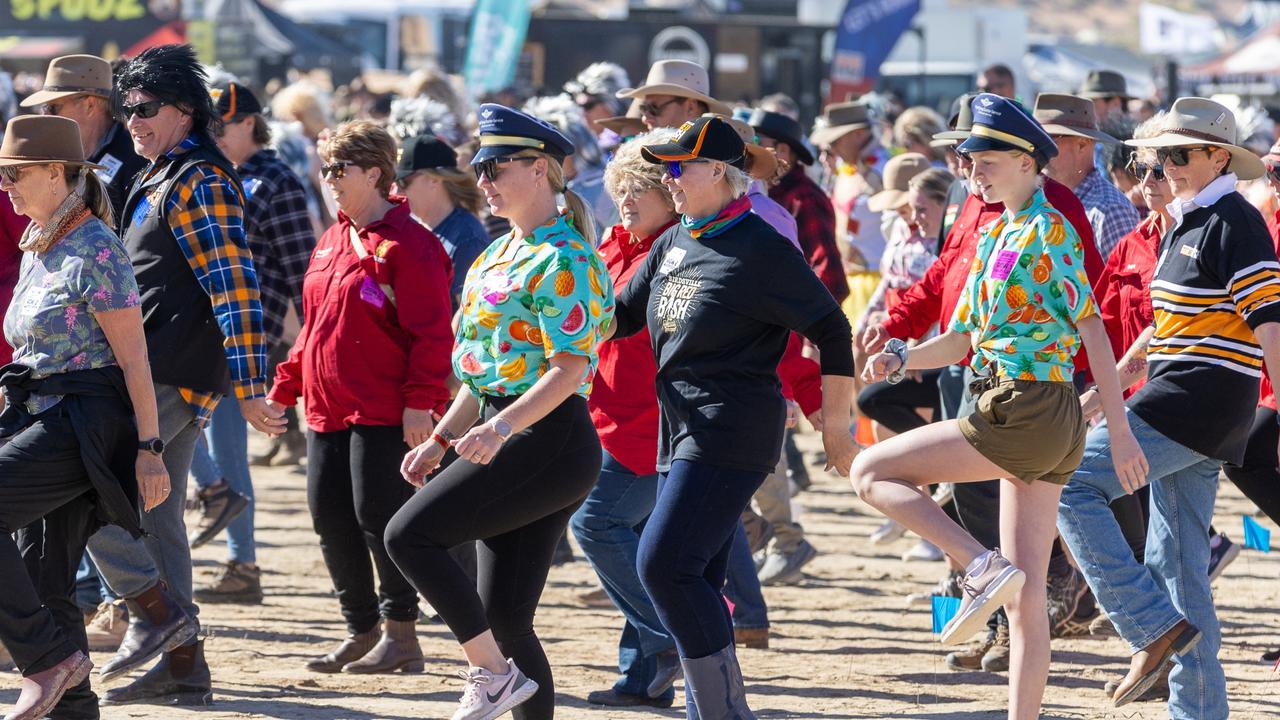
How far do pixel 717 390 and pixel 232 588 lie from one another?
3.55 m

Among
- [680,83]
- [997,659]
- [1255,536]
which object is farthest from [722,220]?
[680,83]

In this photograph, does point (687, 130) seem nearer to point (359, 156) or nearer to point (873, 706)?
point (359, 156)

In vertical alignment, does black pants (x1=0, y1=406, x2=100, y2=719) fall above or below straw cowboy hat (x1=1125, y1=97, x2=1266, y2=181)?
below

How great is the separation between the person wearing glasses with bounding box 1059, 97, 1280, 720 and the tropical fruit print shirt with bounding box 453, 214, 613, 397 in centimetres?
165

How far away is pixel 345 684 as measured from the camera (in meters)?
6.23

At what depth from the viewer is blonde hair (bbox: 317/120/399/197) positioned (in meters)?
5.99

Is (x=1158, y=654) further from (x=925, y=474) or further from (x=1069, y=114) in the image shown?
(x=1069, y=114)

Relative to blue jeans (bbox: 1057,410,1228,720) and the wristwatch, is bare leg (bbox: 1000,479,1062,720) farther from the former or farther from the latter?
the wristwatch

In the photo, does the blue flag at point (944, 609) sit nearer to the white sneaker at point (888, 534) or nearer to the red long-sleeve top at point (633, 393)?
the red long-sleeve top at point (633, 393)

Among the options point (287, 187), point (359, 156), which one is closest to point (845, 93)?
point (287, 187)

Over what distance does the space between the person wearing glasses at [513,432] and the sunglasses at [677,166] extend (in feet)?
1.04

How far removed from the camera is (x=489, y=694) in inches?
189

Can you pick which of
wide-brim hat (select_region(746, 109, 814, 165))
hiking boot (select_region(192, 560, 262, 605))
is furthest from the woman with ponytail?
wide-brim hat (select_region(746, 109, 814, 165))

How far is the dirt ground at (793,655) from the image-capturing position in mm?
5945
